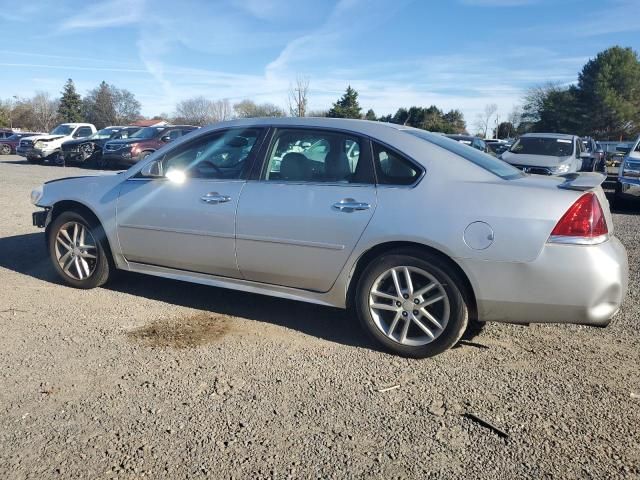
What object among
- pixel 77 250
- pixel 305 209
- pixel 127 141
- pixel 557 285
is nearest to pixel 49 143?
pixel 127 141

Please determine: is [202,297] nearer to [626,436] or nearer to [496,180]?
[496,180]

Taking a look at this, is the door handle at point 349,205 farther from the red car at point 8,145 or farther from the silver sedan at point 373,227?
the red car at point 8,145

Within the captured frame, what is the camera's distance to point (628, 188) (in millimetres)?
11742

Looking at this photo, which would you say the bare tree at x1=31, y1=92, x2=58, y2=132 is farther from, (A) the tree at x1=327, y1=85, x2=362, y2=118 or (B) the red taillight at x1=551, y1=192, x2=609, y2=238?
(B) the red taillight at x1=551, y1=192, x2=609, y2=238

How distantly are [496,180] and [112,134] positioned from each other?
21.6m

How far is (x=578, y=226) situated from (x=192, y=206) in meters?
2.78

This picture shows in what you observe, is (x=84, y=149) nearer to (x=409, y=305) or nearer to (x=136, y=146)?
(x=136, y=146)

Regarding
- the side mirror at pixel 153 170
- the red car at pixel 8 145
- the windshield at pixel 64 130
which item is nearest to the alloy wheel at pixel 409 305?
the side mirror at pixel 153 170

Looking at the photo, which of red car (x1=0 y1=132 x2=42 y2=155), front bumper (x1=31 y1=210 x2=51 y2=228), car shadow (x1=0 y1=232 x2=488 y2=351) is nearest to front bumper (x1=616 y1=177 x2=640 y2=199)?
car shadow (x1=0 y1=232 x2=488 y2=351)

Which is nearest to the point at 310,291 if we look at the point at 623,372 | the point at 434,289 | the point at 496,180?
the point at 434,289

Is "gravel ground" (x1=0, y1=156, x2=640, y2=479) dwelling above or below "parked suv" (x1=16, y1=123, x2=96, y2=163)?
below

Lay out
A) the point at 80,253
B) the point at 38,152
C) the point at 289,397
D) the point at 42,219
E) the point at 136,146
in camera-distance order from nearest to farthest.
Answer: the point at 289,397 < the point at 80,253 < the point at 42,219 < the point at 136,146 < the point at 38,152

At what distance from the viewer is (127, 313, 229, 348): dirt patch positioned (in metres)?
3.88

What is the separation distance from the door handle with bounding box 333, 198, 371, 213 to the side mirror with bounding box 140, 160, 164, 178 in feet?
5.49
